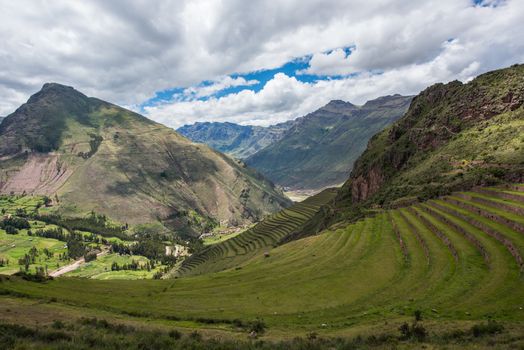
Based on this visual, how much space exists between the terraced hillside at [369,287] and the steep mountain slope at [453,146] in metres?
13.9

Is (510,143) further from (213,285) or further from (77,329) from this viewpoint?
(77,329)

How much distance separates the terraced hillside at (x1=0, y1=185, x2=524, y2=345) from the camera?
2716cm

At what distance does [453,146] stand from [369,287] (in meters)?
67.5

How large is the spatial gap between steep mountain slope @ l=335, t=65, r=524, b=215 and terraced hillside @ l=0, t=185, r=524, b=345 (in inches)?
546

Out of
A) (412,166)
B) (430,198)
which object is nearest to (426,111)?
(412,166)

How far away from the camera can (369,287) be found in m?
36.3

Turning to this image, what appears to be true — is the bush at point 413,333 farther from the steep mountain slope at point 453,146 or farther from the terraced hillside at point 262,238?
the terraced hillside at point 262,238

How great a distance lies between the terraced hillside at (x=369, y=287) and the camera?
27.2 metres

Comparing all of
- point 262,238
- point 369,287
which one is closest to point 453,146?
point 369,287

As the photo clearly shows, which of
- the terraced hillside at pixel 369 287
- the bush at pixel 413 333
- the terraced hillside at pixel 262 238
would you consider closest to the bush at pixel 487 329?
the terraced hillside at pixel 369 287

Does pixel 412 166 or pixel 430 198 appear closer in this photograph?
pixel 430 198

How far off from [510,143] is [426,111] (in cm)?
6528

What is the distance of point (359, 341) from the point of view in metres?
21.1

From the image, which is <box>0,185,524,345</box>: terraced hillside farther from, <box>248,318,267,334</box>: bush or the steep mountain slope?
the steep mountain slope
